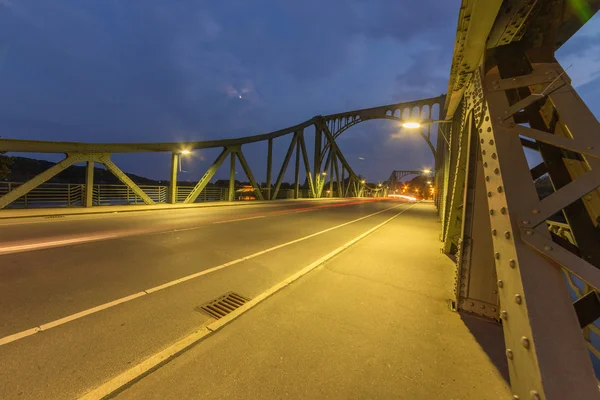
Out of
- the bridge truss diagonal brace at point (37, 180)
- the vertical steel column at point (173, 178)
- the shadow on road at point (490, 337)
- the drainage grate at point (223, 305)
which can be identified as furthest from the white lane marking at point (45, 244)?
the vertical steel column at point (173, 178)

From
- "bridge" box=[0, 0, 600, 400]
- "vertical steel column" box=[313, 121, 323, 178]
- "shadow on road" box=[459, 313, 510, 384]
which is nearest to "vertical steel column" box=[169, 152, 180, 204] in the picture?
"bridge" box=[0, 0, 600, 400]

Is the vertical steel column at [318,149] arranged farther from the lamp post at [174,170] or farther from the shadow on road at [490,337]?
the shadow on road at [490,337]

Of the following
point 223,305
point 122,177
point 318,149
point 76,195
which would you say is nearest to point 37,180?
point 76,195

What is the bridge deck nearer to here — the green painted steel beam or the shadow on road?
the shadow on road

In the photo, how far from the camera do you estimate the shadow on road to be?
8.43 feet

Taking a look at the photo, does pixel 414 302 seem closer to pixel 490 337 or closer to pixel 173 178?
pixel 490 337

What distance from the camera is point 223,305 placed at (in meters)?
3.63

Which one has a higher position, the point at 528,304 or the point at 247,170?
the point at 247,170

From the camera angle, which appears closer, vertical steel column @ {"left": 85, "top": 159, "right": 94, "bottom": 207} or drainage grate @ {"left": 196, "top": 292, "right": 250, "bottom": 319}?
drainage grate @ {"left": 196, "top": 292, "right": 250, "bottom": 319}

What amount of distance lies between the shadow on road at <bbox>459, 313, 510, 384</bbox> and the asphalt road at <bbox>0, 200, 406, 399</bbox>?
3003 mm

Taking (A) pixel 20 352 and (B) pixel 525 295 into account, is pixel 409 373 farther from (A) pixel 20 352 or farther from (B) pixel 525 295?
(A) pixel 20 352

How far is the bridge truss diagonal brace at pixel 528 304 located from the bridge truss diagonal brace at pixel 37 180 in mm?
19227

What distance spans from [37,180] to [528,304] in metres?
19.8

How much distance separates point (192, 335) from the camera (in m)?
2.81
